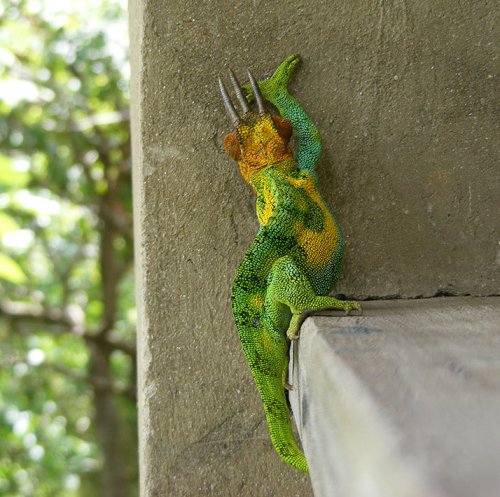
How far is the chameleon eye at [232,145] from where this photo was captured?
78.7 inches

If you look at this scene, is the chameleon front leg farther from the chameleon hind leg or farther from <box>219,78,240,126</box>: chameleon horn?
the chameleon hind leg

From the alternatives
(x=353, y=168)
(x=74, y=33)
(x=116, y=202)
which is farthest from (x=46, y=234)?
(x=353, y=168)

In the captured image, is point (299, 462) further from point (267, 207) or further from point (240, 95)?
point (240, 95)

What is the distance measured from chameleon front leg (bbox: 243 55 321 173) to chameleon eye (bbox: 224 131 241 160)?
18cm

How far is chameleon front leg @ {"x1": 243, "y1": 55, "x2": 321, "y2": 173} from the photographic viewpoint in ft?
6.69

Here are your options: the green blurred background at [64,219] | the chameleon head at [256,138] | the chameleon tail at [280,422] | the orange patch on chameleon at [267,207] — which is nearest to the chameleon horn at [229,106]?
the chameleon head at [256,138]

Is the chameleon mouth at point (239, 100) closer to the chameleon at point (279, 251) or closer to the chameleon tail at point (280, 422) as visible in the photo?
the chameleon at point (279, 251)

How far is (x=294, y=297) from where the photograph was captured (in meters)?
1.70

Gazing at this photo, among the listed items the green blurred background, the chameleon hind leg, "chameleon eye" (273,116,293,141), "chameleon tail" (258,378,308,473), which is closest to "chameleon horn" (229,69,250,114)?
"chameleon eye" (273,116,293,141)

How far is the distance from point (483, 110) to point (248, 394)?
134 centimetres

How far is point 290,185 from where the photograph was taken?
1.90 m

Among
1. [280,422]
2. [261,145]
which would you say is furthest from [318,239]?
[280,422]

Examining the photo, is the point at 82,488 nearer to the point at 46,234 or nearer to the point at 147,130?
the point at 46,234

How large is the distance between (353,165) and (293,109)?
0.30 meters
